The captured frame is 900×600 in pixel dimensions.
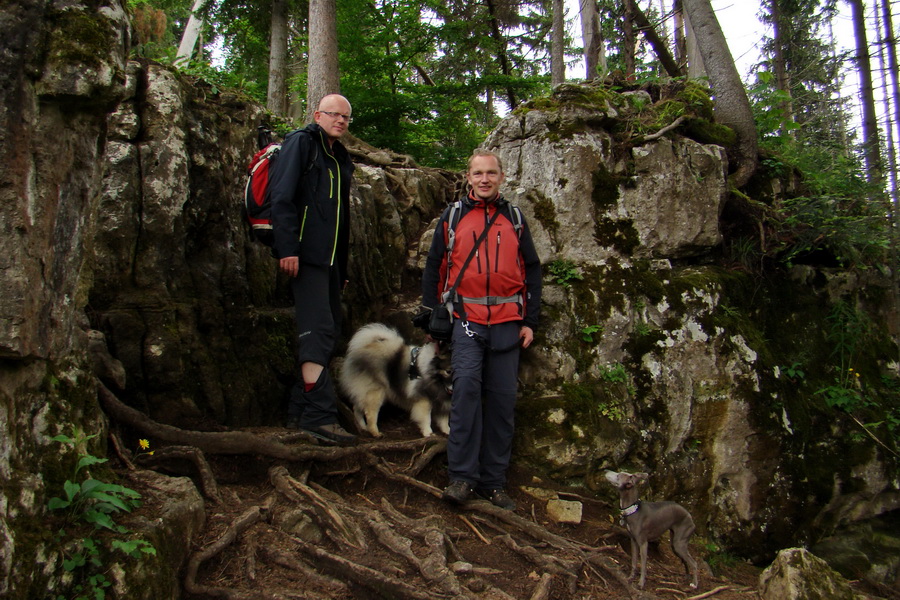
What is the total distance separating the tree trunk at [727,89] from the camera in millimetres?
7008

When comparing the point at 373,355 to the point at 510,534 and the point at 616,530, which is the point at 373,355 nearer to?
the point at 510,534

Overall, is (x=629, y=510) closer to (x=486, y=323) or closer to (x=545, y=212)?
(x=486, y=323)

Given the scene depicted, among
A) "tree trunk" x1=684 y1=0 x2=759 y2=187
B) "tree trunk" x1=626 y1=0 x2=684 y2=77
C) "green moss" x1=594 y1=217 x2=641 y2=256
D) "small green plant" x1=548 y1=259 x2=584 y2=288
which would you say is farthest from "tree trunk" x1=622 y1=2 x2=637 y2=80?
"small green plant" x1=548 y1=259 x2=584 y2=288

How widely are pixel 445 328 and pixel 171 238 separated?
2220 mm

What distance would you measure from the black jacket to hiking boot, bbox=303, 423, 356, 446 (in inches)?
50.6

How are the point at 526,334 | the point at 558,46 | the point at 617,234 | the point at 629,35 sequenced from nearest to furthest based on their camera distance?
the point at 526,334 → the point at 617,234 → the point at 629,35 → the point at 558,46

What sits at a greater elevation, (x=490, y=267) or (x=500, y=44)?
(x=500, y=44)

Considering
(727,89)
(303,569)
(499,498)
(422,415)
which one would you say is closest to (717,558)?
(499,498)

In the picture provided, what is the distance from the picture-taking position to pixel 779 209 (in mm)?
6590

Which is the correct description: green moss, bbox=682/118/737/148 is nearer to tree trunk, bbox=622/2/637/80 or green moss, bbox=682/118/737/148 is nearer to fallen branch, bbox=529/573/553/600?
tree trunk, bbox=622/2/637/80

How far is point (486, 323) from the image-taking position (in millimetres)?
4426

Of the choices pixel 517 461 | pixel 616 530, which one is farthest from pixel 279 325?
pixel 616 530

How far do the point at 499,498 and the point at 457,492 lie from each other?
0.38 meters

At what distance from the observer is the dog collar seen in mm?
5402
